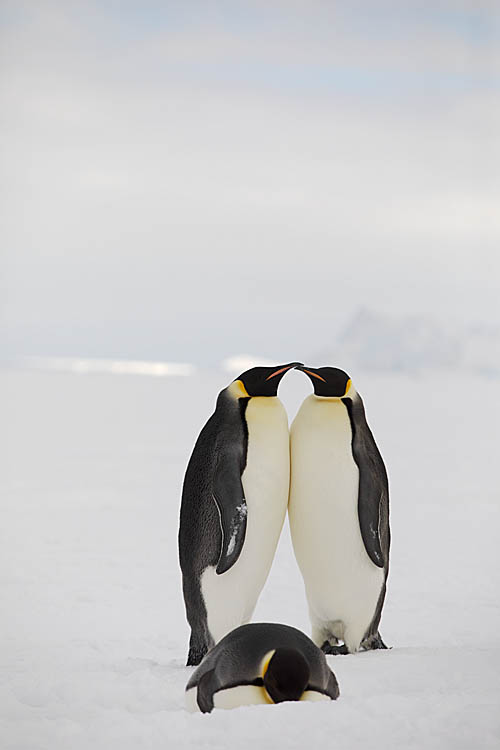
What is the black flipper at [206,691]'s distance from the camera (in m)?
Answer: 1.40

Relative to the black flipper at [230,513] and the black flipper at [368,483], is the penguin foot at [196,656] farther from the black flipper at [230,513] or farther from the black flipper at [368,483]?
the black flipper at [368,483]

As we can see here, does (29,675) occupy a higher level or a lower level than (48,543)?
higher

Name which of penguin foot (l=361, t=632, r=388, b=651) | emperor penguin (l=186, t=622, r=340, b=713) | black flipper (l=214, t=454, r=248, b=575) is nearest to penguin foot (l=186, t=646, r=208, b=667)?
black flipper (l=214, t=454, r=248, b=575)

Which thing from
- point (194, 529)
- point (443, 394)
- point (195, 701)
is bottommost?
point (443, 394)

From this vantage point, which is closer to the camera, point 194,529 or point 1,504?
point 194,529

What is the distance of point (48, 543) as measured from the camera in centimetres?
344

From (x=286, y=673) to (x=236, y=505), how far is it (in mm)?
527

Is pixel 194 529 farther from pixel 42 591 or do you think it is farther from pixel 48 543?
pixel 48 543

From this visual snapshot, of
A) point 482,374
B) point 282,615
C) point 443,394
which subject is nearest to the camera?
point 282,615

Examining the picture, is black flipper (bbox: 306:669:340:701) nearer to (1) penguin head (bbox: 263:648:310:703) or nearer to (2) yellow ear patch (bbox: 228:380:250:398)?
(1) penguin head (bbox: 263:648:310:703)

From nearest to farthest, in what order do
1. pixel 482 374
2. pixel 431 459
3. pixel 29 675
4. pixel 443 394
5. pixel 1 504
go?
pixel 29 675 → pixel 1 504 → pixel 431 459 → pixel 443 394 → pixel 482 374

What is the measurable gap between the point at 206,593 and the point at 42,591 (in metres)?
1.07

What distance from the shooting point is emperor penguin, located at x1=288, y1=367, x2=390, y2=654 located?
6.26 feet

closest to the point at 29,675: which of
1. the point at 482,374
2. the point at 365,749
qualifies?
the point at 365,749
